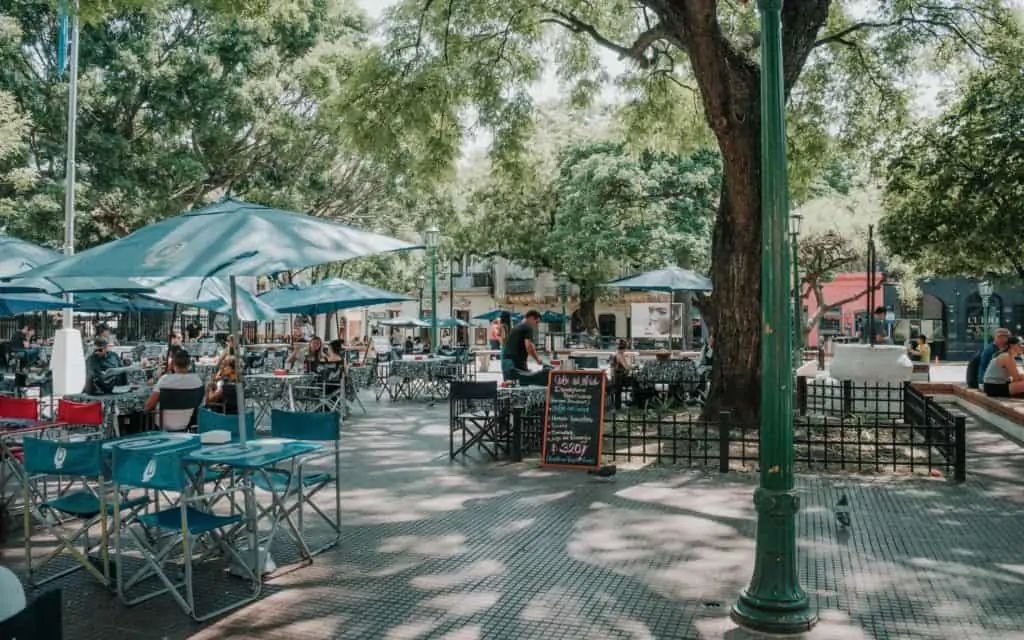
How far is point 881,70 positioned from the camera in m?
15.7

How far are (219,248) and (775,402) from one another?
3628 millimetres

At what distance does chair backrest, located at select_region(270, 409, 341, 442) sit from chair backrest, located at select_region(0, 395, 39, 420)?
2.94 metres

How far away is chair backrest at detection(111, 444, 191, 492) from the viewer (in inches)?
194

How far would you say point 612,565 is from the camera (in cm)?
586

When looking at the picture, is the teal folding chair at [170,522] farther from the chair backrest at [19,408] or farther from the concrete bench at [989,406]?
the concrete bench at [989,406]

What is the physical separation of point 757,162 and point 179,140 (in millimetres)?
18502

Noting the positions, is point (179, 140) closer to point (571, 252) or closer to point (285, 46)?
point (285, 46)

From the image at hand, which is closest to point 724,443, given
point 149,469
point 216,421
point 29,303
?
point 216,421

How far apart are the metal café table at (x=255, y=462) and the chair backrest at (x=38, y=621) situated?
9.48ft

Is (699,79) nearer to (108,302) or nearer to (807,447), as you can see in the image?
(807,447)

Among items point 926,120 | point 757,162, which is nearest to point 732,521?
point 757,162

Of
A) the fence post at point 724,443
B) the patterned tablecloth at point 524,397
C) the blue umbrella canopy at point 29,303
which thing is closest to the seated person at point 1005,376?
the fence post at point 724,443

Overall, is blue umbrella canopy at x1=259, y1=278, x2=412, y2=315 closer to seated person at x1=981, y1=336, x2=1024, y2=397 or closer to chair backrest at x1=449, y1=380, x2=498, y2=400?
chair backrest at x1=449, y1=380, x2=498, y2=400

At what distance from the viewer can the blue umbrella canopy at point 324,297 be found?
1499cm
